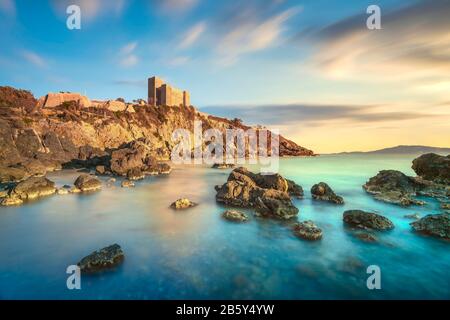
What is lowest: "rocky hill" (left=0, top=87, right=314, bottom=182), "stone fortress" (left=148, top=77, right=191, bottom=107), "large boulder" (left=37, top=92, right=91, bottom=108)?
"rocky hill" (left=0, top=87, right=314, bottom=182)

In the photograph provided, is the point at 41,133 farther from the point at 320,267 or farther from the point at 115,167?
the point at 320,267

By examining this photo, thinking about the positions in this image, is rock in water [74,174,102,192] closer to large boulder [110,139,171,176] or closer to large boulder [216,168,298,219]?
large boulder [110,139,171,176]

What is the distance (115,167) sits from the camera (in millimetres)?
34281

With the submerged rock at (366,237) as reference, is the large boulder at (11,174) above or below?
above

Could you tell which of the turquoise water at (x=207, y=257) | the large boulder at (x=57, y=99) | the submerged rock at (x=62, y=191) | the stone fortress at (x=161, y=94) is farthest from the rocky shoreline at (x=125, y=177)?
the stone fortress at (x=161, y=94)

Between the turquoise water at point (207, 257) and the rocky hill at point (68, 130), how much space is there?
65.8 ft

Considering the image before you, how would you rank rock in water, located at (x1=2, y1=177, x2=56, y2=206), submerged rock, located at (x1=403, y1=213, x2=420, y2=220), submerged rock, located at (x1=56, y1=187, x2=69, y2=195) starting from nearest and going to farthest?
submerged rock, located at (x1=403, y1=213, x2=420, y2=220) → rock in water, located at (x1=2, y1=177, x2=56, y2=206) → submerged rock, located at (x1=56, y1=187, x2=69, y2=195)

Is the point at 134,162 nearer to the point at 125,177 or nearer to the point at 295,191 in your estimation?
the point at 125,177

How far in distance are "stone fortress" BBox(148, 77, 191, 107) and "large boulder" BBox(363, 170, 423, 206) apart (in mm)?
86439

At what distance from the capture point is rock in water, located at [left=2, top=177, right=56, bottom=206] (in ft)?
56.9

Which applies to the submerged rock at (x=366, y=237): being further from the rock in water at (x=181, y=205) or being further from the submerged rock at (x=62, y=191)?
the submerged rock at (x=62, y=191)

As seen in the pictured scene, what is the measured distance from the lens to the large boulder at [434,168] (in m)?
26.8

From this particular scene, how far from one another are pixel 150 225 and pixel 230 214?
15.9 ft

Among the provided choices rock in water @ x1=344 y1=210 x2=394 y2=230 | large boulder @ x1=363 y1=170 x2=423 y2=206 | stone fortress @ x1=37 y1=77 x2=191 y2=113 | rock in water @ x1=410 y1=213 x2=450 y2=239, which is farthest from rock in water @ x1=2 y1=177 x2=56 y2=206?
stone fortress @ x1=37 y1=77 x2=191 y2=113
